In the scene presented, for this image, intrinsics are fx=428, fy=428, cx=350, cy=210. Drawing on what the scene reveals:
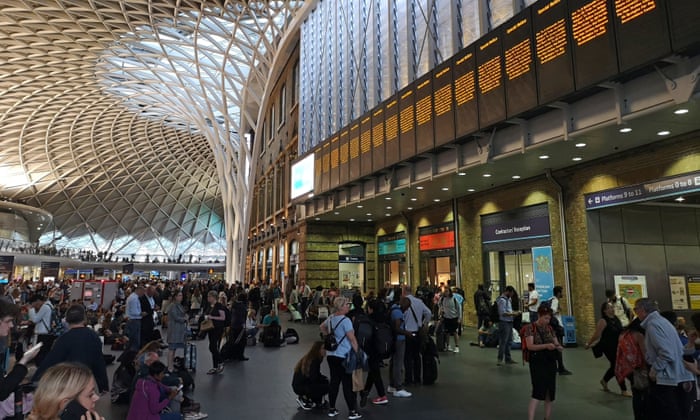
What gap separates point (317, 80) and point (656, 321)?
2630cm

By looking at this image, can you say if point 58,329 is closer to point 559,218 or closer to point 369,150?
point 369,150

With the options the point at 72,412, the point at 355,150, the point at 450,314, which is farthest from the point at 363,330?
the point at 355,150

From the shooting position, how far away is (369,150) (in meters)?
17.6

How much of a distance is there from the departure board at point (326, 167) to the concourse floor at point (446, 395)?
11.6 metres

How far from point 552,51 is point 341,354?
815cm

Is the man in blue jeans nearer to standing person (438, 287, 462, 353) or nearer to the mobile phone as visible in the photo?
standing person (438, 287, 462, 353)

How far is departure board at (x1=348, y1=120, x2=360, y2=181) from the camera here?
60.4 ft

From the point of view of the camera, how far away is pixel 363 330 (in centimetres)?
710

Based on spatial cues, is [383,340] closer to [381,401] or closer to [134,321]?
[381,401]

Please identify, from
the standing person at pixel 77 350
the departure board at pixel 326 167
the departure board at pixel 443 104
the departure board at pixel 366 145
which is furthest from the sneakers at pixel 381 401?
the departure board at pixel 326 167

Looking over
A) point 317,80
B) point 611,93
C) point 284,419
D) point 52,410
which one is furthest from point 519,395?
point 317,80

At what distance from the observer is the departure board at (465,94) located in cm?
1198

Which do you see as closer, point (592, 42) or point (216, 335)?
point (592, 42)

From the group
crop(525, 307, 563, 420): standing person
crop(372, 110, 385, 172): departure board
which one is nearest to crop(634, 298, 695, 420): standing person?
crop(525, 307, 563, 420): standing person
